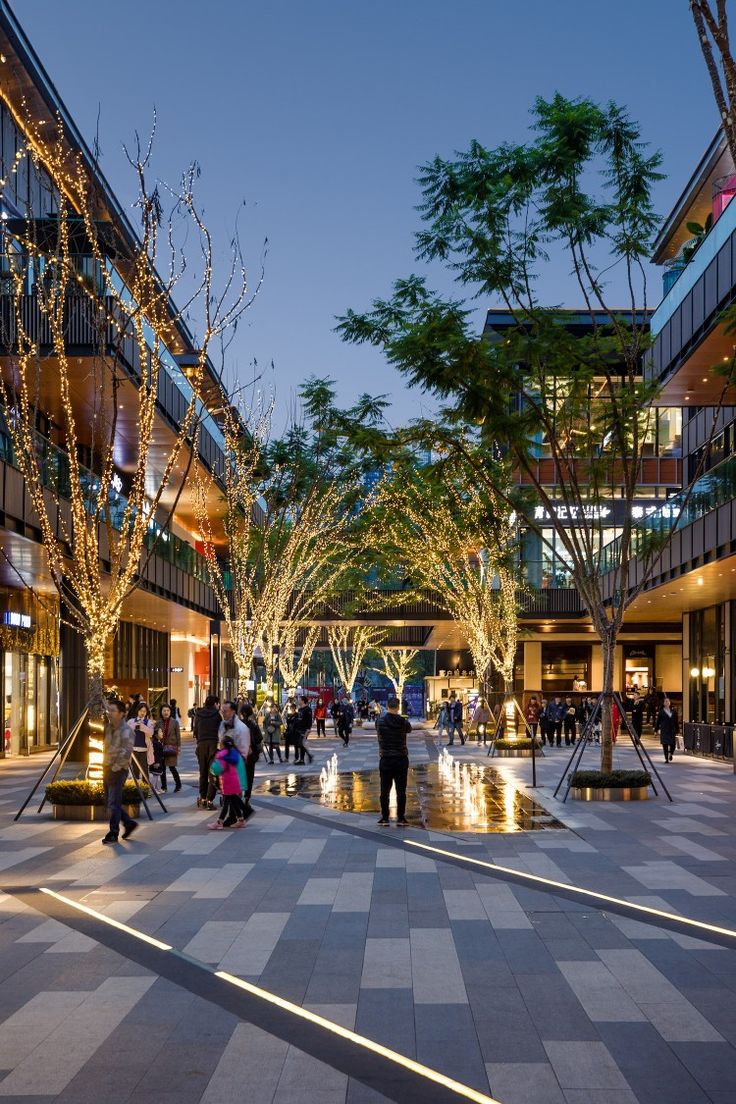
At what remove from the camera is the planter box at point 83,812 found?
1727 cm

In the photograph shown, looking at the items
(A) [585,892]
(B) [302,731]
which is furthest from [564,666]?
(A) [585,892]

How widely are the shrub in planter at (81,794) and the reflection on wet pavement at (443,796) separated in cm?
338

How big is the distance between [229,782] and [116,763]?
1.65 meters

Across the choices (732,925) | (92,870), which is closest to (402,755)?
(92,870)

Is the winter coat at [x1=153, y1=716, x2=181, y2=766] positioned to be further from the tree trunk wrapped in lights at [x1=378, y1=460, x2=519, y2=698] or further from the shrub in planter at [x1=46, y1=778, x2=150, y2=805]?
the tree trunk wrapped in lights at [x1=378, y1=460, x2=519, y2=698]

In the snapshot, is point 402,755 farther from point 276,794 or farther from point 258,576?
point 258,576

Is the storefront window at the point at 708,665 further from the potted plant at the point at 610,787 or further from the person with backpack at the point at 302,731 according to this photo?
the potted plant at the point at 610,787

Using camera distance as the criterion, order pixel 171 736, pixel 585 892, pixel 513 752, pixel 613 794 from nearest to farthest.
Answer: pixel 585 892, pixel 613 794, pixel 171 736, pixel 513 752

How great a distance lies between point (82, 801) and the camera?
17.3m

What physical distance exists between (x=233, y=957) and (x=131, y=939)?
3.46 feet

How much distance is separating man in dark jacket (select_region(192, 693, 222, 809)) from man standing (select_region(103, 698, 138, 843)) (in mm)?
3220

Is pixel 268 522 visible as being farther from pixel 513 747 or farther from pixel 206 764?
pixel 206 764

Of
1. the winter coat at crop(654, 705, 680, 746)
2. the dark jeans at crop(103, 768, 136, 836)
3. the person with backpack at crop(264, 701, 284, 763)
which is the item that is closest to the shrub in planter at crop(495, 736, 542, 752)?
the winter coat at crop(654, 705, 680, 746)

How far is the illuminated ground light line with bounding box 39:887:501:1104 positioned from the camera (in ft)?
18.8
